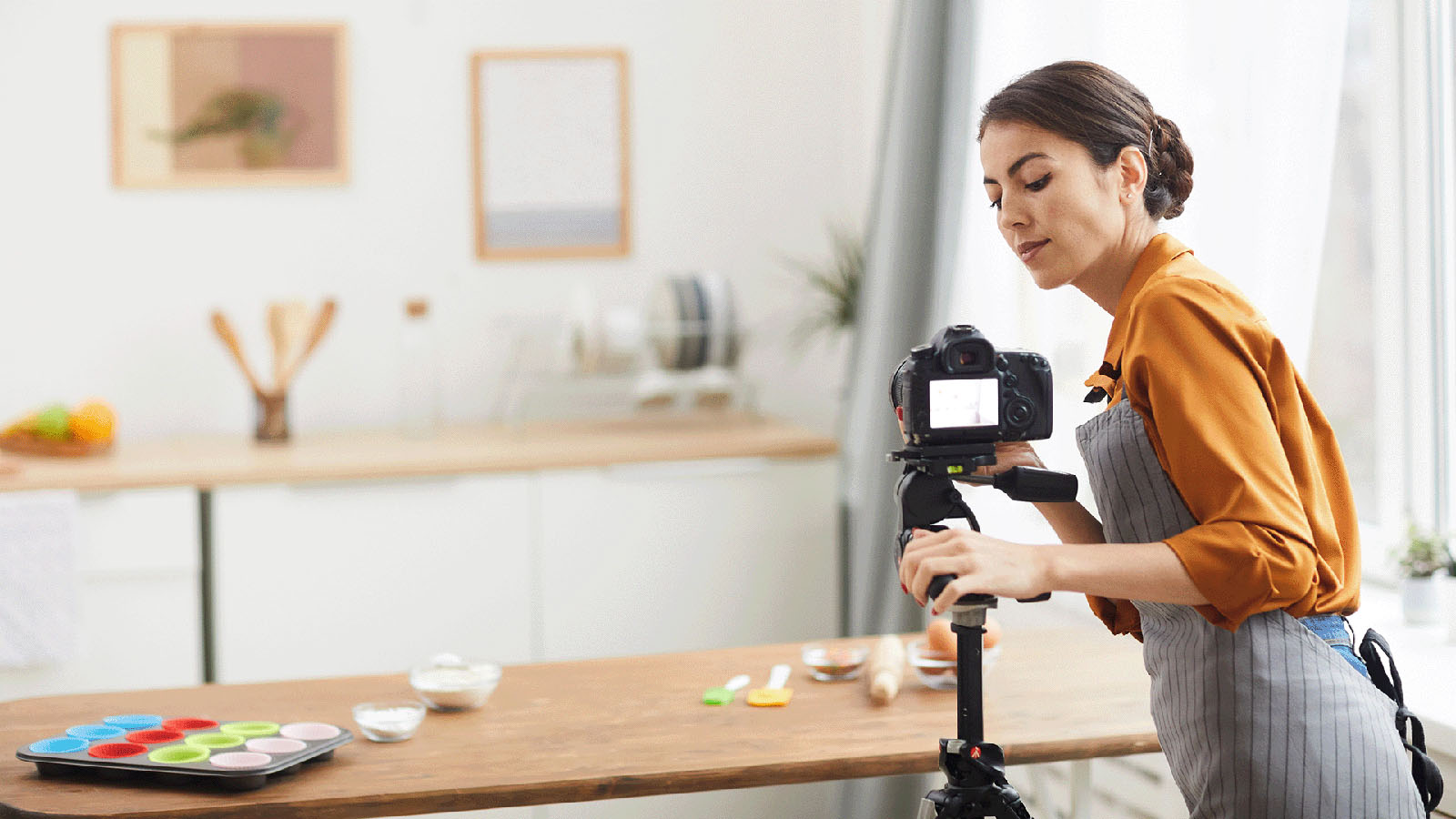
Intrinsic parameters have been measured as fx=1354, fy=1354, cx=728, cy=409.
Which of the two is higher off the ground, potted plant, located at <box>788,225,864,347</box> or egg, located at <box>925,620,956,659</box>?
potted plant, located at <box>788,225,864,347</box>

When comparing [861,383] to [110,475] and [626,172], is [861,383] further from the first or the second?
[110,475]

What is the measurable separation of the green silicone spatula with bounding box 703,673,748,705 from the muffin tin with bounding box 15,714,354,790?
0.46 meters

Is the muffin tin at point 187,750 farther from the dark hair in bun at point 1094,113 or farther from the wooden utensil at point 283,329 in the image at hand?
the wooden utensil at point 283,329

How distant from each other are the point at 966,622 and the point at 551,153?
8.97ft

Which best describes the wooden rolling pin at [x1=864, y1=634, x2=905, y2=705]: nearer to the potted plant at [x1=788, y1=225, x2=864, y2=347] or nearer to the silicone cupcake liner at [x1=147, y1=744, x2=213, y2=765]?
the silicone cupcake liner at [x1=147, y1=744, x2=213, y2=765]

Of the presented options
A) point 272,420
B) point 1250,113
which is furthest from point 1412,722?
point 272,420

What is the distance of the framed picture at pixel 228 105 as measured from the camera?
3.48 m

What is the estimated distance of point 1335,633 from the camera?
1.24 m

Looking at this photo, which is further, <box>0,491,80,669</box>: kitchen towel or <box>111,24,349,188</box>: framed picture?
<box>111,24,349,188</box>: framed picture

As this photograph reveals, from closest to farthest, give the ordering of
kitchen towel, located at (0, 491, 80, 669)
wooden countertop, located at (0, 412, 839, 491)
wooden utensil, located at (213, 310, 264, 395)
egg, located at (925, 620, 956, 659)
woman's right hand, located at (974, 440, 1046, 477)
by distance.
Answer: woman's right hand, located at (974, 440, 1046, 477) < egg, located at (925, 620, 956, 659) < kitchen towel, located at (0, 491, 80, 669) < wooden countertop, located at (0, 412, 839, 491) < wooden utensil, located at (213, 310, 264, 395)

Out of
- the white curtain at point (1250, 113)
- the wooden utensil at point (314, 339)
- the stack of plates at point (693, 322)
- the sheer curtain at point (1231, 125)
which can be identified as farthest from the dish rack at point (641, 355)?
the white curtain at point (1250, 113)

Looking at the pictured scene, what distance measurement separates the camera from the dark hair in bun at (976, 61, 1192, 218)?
4.04 feet

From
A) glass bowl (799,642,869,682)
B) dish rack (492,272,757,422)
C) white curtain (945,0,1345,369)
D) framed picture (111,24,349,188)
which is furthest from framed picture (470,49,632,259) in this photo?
glass bowl (799,642,869,682)

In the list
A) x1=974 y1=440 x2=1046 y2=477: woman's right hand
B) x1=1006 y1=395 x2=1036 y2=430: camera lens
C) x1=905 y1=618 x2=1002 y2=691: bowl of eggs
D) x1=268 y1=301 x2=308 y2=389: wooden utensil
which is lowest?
x1=905 y1=618 x2=1002 y2=691: bowl of eggs
